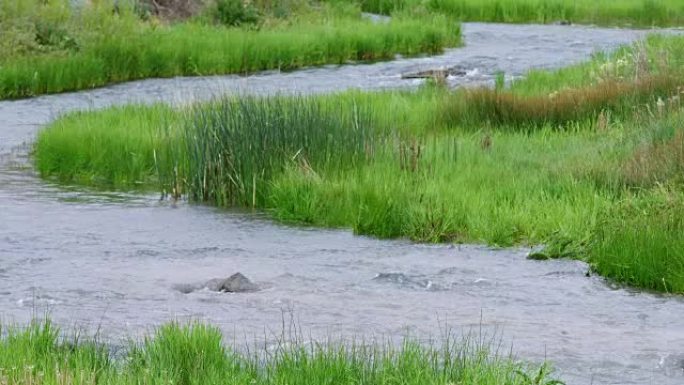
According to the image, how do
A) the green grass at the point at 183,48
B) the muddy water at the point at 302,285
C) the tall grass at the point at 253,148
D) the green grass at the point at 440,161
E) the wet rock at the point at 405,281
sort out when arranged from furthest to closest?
the green grass at the point at 183,48
the tall grass at the point at 253,148
the green grass at the point at 440,161
the wet rock at the point at 405,281
the muddy water at the point at 302,285

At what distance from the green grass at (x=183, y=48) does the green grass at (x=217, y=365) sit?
14.1 metres

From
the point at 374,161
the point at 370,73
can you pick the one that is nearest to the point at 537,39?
the point at 370,73

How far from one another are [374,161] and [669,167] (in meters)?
2.95

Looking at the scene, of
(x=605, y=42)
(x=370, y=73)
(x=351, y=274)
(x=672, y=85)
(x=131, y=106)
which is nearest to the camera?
(x=351, y=274)

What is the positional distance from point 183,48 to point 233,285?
14.9 metres

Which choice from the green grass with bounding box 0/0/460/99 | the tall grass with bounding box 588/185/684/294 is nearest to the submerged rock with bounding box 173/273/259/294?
the tall grass with bounding box 588/185/684/294

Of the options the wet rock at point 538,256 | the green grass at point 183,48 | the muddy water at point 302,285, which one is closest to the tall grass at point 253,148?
the muddy water at point 302,285

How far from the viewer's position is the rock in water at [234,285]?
31.1ft

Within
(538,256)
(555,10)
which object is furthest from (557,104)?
(555,10)

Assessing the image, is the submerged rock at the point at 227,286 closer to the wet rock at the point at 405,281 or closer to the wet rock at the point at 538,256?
→ the wet rock at the point at 405,281

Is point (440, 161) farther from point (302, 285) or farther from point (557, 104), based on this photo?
point (302, 285)

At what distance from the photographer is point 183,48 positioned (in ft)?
78.3

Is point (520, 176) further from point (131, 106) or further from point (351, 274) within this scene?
point (131, 106)

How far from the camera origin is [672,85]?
53.8 ft
